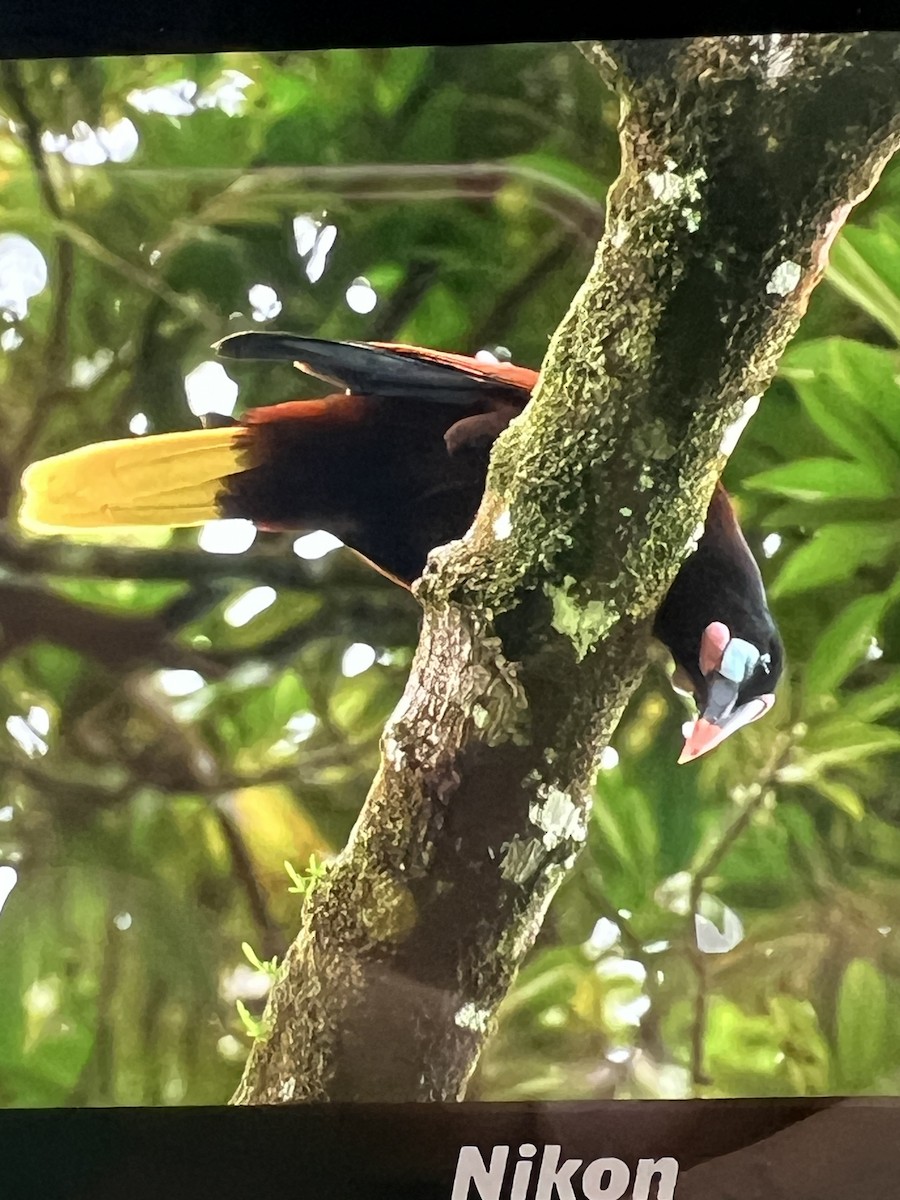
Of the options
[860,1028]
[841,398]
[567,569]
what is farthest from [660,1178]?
[841,398]

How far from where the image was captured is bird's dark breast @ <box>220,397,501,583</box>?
661 millimetres

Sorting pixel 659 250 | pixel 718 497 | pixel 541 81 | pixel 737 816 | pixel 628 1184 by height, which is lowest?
pixel 628 1184

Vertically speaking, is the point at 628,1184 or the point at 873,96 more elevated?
the point at 873,96

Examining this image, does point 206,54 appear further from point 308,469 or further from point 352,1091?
point 352,1091

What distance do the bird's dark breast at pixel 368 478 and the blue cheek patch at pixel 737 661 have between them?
17 cm

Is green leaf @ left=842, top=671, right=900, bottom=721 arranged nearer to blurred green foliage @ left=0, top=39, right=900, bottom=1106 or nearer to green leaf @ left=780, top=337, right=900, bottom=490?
blurred green foliage @ left=0, top=39, right=900, bottom=1106

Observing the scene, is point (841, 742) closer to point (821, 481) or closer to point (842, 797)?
point (842, 797)

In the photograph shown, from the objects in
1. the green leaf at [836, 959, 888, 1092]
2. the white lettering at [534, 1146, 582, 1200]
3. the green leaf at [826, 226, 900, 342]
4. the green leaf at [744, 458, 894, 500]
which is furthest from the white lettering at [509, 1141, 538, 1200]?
the green leaf at [826, 226, 900, 342]

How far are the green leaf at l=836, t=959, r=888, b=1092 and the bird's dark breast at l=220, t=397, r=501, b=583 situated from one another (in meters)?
0.35

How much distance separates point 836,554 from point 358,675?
0.96 feet

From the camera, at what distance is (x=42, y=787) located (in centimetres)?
67

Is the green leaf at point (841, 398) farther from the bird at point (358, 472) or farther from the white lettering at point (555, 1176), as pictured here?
the white lettering at point (555, 1176)

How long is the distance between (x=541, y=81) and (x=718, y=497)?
0.27m

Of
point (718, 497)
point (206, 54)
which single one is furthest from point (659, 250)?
point (206, 54)
